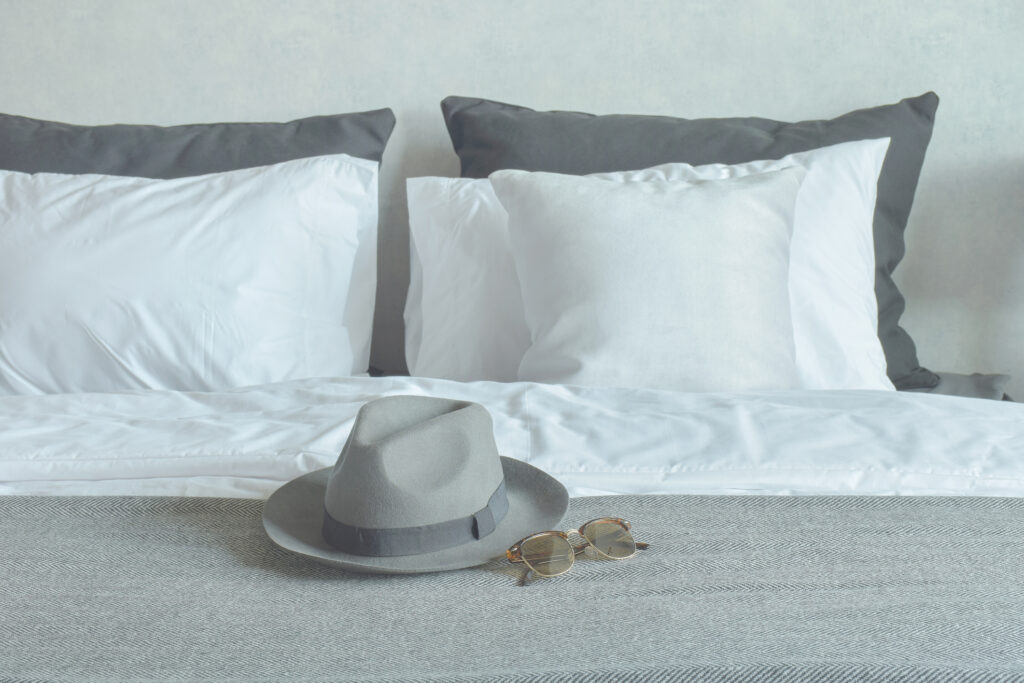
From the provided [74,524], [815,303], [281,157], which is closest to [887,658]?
[74,524]

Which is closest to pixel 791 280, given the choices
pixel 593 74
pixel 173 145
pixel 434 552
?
pixel 593 74

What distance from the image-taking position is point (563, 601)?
73 cm

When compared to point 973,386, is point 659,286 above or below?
above

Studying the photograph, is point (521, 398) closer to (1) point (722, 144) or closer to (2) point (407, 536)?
(2) point (407, 536)

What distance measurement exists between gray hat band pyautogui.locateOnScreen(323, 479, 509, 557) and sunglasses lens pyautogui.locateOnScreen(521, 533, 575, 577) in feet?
0.17

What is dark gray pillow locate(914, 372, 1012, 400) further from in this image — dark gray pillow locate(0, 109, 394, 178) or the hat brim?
dark gray pillow locate(0, 109, 394, 178)

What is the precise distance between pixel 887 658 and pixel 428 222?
121 centimetres

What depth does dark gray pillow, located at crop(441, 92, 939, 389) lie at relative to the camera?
173 cm

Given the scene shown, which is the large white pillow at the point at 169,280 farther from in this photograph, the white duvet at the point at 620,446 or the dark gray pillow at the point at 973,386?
the dark gray pillow at the point at 973,386

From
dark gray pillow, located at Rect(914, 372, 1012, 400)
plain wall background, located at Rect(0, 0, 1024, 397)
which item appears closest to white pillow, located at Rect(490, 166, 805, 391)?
dark gray pillow, located at Rect(914, 372, 1012, 400)

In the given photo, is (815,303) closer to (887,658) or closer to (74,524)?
(887,658)

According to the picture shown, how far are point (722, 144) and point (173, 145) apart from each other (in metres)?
1.05

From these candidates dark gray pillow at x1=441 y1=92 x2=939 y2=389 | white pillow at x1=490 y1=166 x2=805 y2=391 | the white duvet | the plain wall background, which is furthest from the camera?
the plain wall background

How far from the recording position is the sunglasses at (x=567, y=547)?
78cm
